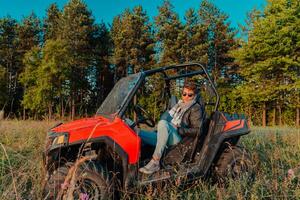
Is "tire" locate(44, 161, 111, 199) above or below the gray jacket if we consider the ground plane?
below

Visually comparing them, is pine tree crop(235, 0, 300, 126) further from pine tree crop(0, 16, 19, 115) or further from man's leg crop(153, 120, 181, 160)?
pine tree crop(0, 16, 19, 115)

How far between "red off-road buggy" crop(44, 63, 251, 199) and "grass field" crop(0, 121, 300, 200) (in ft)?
0.74

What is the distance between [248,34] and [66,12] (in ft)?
61.8

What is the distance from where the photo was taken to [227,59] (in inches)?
1407

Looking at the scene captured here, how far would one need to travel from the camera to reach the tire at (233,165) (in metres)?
4.76

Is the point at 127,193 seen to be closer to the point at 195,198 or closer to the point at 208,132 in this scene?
the point at 195,198

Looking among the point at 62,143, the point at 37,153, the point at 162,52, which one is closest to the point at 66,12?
the point at 162,52

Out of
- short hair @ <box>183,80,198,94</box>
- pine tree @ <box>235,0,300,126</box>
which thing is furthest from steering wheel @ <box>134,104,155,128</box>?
pine tree @ <box>235,0,300,126</box>

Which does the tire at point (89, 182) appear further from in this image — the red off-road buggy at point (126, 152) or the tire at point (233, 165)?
the tire at point (233, 165)

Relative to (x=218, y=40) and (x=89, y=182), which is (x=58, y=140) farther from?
(x=218, y=40)

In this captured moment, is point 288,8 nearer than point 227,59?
Yes

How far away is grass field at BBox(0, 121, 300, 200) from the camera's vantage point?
4.00m

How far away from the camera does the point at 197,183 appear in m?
4.61

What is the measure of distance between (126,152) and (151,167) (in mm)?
387
